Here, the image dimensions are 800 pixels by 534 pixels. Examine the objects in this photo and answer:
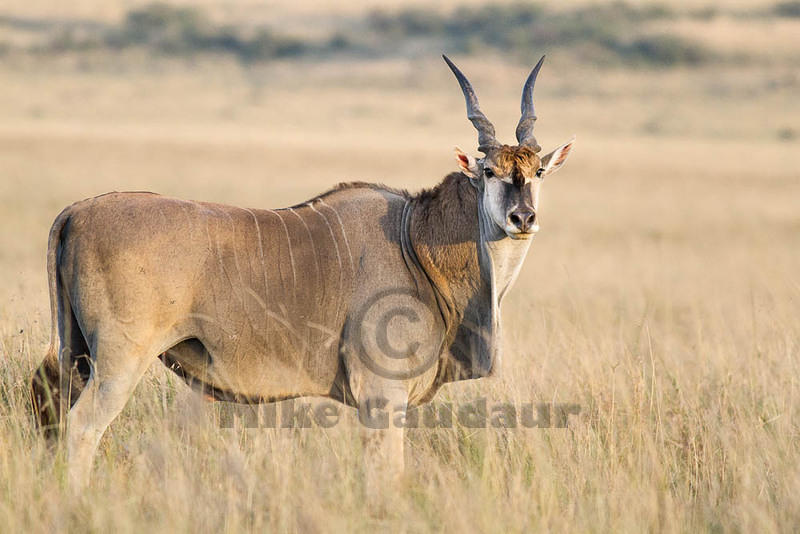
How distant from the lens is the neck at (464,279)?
506 cm

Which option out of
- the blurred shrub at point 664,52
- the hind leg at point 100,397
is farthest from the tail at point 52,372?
the blurred shrub at point 664,52

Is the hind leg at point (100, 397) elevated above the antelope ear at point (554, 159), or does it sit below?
below

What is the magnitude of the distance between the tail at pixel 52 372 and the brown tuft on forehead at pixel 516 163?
193cm

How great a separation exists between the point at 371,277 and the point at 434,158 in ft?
65.5

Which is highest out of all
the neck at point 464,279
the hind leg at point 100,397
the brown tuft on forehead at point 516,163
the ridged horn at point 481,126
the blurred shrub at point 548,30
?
the blurred shrub at point 548,30

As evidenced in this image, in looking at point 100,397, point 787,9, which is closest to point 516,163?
point 100,397

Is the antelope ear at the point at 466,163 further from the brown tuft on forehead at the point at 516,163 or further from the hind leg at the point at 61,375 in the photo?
the hind leg at the point at 61,375

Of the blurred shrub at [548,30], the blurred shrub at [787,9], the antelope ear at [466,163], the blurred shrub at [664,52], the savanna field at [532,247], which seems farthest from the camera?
the blurred shrub at [787,9]

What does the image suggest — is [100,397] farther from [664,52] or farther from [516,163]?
[664,52]

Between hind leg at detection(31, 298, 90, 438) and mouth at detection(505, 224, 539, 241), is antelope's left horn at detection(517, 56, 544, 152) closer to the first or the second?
mouth at detection(505, 224, 539, 241)

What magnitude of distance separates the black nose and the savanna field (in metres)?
0.83

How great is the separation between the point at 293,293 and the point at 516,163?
1.18 metres

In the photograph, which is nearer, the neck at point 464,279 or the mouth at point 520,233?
the mouth at point 520,233

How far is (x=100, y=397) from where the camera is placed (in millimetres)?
4625
